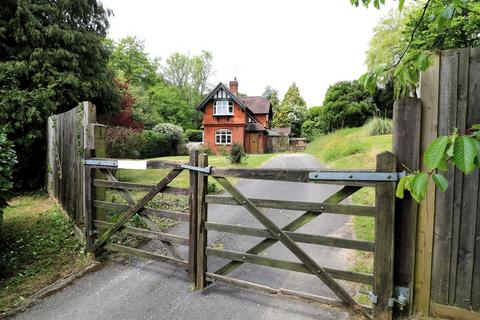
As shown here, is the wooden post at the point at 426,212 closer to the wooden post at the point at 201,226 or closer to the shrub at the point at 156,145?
the wooden post at the point at 201,226

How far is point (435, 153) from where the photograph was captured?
124cm

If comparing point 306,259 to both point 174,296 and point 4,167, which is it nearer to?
point 174,296

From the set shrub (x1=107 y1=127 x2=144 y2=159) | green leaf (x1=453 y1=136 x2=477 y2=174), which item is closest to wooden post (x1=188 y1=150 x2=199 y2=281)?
green leaf (x1=453 y1=136 x2=477 y2=174)

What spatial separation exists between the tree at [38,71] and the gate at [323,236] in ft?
24.8

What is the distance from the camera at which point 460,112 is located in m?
2.30

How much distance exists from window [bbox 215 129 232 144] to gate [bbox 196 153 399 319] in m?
29.0

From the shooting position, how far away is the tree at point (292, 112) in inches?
2249

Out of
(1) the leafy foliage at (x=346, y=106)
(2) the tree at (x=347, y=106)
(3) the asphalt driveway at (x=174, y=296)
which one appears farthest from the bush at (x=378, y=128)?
(3) the asphalt driveway at (x=174, y=296)

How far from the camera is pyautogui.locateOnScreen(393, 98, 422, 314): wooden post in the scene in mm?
2424

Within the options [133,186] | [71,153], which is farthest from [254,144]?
[133,186]

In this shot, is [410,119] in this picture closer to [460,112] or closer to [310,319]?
[460,112]

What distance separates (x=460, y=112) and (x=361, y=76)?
0.94m

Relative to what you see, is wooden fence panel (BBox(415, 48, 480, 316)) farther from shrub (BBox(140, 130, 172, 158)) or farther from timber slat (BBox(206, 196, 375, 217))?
shrub (BBox(140, 130, 172, 158))

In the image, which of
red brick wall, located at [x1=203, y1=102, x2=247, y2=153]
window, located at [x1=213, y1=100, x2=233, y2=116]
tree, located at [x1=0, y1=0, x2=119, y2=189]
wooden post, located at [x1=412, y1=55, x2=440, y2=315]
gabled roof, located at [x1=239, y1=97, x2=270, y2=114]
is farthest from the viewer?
A: gabled roof, located at [x1=239, y1=97, x2=270, y2=114]
